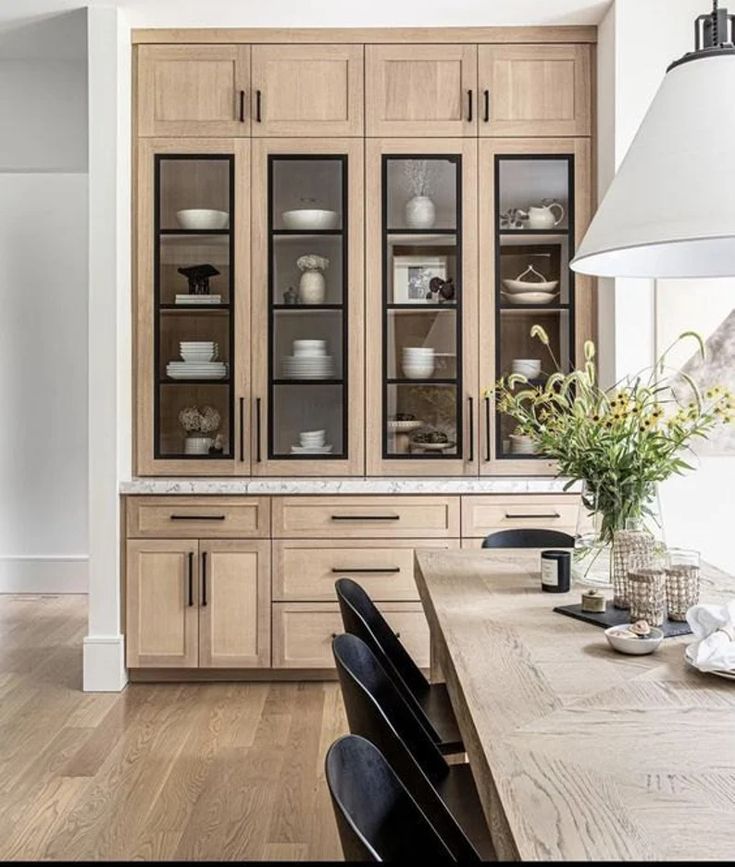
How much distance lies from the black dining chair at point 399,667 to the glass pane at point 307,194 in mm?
2295

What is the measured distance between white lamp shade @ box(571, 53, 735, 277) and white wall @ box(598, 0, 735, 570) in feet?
7.69

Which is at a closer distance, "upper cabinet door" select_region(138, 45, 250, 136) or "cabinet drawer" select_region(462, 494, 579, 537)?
"cabinet drawer" select_region(462, 494, 579, 537)

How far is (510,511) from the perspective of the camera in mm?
3998

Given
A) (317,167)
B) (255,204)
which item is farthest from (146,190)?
(317,167)

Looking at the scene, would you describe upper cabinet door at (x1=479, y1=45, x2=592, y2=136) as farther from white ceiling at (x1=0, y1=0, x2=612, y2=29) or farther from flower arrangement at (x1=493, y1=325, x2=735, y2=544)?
flower arrangement at (x1=493, y1=325, x2=735, y2=544)

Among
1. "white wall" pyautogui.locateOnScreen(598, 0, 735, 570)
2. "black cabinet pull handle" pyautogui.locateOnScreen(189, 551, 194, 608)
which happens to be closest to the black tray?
"white wall" pyautogui.locateOnScreen(598, 0, 735, 570)

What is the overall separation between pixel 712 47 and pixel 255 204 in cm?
276

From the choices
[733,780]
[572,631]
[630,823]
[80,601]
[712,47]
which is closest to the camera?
[630,823]

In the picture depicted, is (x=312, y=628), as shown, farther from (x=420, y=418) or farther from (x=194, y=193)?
(x=194, y=193)

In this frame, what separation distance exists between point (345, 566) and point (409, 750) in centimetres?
228

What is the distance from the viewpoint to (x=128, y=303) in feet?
13.5

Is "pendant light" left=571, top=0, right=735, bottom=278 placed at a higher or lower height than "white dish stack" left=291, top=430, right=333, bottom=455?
higher

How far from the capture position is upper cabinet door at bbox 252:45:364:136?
4137 mm

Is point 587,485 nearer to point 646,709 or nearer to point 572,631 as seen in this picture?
point 572,631
